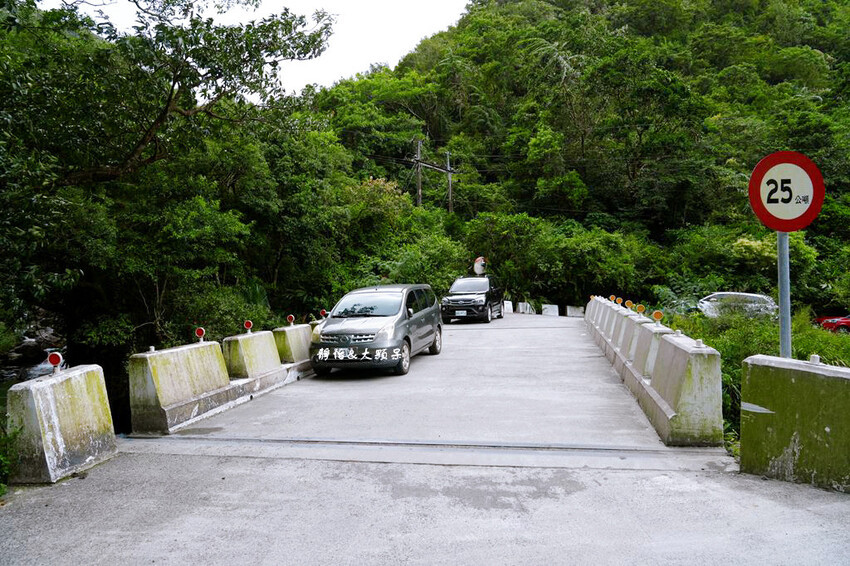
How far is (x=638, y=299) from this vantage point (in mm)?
36594

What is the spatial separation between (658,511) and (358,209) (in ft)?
84.7

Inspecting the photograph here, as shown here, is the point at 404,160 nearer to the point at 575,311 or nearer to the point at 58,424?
the point at 575,311

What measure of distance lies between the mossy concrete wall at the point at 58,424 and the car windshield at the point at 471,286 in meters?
18.7

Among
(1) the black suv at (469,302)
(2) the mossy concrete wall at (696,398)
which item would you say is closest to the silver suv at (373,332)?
(2) the mossy concrete wall at (696,398)

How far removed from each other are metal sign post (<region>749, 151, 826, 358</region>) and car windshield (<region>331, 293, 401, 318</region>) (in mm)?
7075

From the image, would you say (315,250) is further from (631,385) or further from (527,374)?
(631,385)

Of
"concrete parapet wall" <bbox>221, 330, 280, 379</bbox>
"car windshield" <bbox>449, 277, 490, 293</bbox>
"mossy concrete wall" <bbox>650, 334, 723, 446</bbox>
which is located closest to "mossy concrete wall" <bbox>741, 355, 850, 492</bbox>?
"mossy concrete wall" <bbox>650, 334, 723, 446</bbox>

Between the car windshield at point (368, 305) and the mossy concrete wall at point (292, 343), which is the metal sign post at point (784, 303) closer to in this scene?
the car windshield at point (368, 305)

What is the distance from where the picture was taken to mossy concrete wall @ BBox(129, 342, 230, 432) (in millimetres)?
6746

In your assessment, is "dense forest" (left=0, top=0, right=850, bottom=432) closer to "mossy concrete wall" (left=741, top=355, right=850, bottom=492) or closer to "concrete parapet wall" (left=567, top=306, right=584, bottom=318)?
"concrete parapet wall" (left=567, top=306, right=584, bottom=318)

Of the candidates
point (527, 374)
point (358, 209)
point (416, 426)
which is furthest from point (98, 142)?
point (358, 209)

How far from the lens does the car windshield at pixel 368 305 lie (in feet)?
37.3

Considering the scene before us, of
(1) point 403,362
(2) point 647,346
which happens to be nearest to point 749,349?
(2) point 647,346

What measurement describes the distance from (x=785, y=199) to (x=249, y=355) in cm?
761
